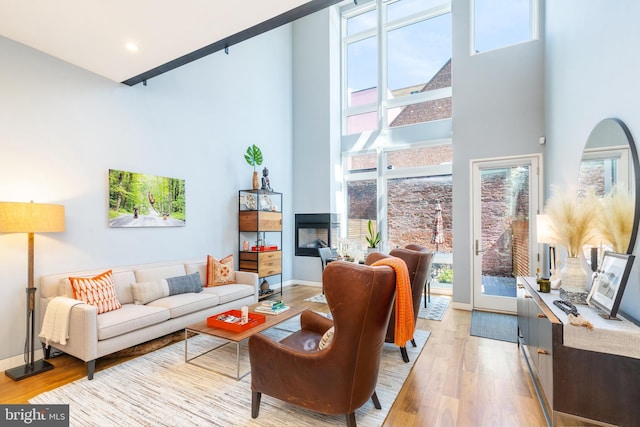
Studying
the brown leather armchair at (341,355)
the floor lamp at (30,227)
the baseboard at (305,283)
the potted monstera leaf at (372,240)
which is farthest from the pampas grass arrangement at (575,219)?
the baseboard at (305,283)

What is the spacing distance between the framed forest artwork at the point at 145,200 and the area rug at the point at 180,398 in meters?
1.68

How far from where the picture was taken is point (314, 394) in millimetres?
1815

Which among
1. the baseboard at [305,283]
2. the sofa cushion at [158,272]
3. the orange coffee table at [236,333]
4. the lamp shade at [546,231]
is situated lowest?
the baseboard at [305,283]

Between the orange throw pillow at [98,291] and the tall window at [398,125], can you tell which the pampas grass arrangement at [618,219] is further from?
the orange throw pillow at [98,291]

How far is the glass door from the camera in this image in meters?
4.36

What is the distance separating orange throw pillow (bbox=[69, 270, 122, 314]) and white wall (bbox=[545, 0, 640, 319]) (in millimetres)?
4339

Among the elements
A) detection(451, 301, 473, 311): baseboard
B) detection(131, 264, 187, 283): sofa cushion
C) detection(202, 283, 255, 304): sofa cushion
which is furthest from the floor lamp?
detection(451, 301, 473, 311): baseboard

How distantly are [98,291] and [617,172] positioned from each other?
15.1ft

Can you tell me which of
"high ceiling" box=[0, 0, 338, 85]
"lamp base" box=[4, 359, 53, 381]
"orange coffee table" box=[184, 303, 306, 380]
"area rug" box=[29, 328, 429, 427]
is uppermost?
"high ceiling" box=[0, 0, 338, 85]

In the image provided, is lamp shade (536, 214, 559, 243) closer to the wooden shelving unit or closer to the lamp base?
the wooden shelving unit

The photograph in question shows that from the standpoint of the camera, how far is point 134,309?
9.98 feet

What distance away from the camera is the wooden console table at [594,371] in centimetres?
157

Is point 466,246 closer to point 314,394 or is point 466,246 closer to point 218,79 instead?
point 314,394

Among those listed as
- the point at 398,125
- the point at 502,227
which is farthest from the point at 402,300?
the point at 398,125
